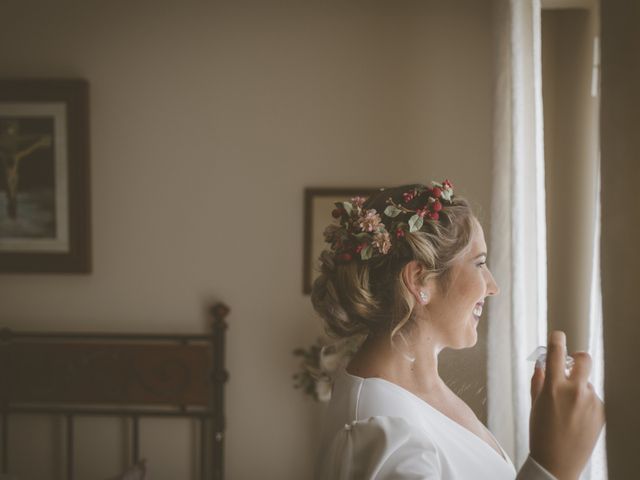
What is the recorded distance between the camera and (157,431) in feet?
7.46

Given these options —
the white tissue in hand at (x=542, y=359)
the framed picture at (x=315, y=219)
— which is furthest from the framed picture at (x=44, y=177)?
the white tissue in hand at (x=542, y=359)

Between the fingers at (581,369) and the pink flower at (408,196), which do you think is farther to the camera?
the pink flower at (408,196)

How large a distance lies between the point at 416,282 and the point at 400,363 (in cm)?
15

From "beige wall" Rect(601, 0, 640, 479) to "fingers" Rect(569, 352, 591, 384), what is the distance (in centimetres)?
2

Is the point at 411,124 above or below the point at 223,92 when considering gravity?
below

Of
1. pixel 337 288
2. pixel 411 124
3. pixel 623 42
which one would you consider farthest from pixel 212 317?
pixel 623 42

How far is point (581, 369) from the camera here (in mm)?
725

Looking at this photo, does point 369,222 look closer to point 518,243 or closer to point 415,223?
point 415,223

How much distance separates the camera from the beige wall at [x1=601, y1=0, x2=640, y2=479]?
24.6 inches

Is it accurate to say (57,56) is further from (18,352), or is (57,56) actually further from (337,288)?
(337,288)

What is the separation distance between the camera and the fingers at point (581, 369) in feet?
2.37

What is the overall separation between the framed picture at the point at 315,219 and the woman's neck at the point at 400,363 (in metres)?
1.21

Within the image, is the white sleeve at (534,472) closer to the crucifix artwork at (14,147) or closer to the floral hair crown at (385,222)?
the floral hair crown at (385,222)

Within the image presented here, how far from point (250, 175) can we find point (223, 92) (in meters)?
0.36
